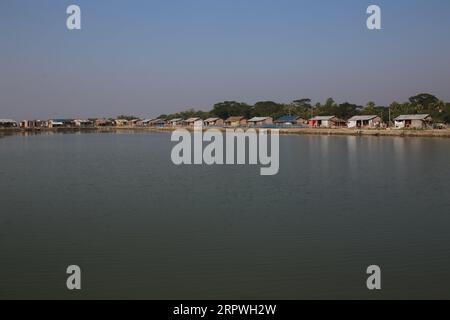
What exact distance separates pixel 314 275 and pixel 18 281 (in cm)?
347

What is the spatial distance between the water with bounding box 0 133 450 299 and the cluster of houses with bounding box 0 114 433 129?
29448 millimetres

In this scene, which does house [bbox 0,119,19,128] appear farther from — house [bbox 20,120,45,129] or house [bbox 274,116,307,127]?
house [bbox 274,116,307,127]

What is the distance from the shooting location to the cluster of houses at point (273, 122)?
4084 centimetres

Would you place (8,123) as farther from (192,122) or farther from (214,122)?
(214,122)

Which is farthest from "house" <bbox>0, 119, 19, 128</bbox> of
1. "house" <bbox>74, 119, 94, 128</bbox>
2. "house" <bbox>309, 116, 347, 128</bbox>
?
"house" <bbox>309, 116, 347, 128</bbox>

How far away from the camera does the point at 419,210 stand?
905cm

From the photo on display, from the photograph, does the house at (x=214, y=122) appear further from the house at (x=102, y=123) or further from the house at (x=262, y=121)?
the house at (x=102, y=123)

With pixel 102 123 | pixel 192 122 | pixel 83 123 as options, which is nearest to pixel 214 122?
pixel 192 122

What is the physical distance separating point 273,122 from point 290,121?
11.5 ft

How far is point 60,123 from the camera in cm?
7881

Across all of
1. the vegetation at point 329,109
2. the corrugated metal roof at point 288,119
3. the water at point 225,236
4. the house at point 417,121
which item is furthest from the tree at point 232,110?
the water at point 225,236

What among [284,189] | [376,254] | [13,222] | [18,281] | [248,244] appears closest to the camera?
[18,281]
